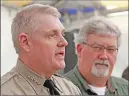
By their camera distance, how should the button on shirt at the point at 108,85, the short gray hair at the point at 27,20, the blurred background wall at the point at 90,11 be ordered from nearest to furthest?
the short gray hair at the point at 27,20
the button on shirt at the point at 108,85
the blurred background wall at the point at 90,11

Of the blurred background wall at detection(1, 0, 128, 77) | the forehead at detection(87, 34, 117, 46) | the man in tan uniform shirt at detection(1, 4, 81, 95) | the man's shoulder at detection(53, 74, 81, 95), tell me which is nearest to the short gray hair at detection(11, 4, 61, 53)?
the man in tan uniform shirt at detection(1, 4, 81, 95)

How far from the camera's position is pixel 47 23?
99 centimetres

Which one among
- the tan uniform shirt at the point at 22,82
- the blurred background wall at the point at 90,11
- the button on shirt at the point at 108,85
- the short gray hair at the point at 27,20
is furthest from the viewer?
the blurred background wall at the point at 90,11

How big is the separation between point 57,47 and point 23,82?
0.59ft

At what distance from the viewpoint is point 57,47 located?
979 mm

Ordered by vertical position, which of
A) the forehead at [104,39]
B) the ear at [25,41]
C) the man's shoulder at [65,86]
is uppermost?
the ear at [25,41]

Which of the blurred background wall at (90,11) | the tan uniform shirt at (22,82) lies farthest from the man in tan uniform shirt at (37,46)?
the blurred background wall at (90,11)

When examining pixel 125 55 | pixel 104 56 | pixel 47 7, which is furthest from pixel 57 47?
pixel 125 55

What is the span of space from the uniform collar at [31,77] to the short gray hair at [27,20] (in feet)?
0.28

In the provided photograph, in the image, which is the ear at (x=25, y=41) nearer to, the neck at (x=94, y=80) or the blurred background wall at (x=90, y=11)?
the neck at (x=94, y=80)

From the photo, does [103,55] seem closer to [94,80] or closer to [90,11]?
[94,80]

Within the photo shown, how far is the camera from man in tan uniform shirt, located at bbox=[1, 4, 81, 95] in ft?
3.13

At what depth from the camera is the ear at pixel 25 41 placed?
0.98 meters

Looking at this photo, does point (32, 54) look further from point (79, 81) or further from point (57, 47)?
point (79, 81)
